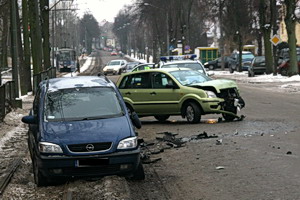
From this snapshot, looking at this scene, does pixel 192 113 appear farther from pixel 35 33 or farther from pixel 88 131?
pixel 35 33

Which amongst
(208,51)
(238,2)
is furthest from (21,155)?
(208,51)

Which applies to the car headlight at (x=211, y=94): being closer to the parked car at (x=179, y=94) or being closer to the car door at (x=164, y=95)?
the parked car at (x=179, y=94)

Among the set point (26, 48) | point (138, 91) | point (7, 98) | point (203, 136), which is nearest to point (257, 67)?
point (26, 48)

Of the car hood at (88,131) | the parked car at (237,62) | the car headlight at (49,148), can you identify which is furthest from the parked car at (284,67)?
the car headlight at (49,148)

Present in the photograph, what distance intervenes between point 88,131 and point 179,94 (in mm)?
8041

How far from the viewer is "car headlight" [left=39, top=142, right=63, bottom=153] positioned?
8539 mm

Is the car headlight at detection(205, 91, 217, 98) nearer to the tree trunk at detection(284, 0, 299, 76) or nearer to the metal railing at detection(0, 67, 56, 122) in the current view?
the metal railing at detection(0, 67, 56, 122)

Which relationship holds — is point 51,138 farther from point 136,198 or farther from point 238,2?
point 238,2

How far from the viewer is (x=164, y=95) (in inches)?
667

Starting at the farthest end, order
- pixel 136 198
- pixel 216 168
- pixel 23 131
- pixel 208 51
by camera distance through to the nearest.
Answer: pixel 208 51, pixel 23 131, pixel 216 168, pixel 136 198

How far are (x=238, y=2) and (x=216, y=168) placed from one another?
5186cm

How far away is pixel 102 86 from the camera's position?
10188mm

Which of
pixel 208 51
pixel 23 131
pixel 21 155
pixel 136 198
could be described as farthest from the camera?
pixel 208 51

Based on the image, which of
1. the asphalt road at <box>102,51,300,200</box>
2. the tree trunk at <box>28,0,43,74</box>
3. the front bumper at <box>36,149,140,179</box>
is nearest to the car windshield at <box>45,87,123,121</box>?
the front bumper at <box>36,149,140,179</box>
